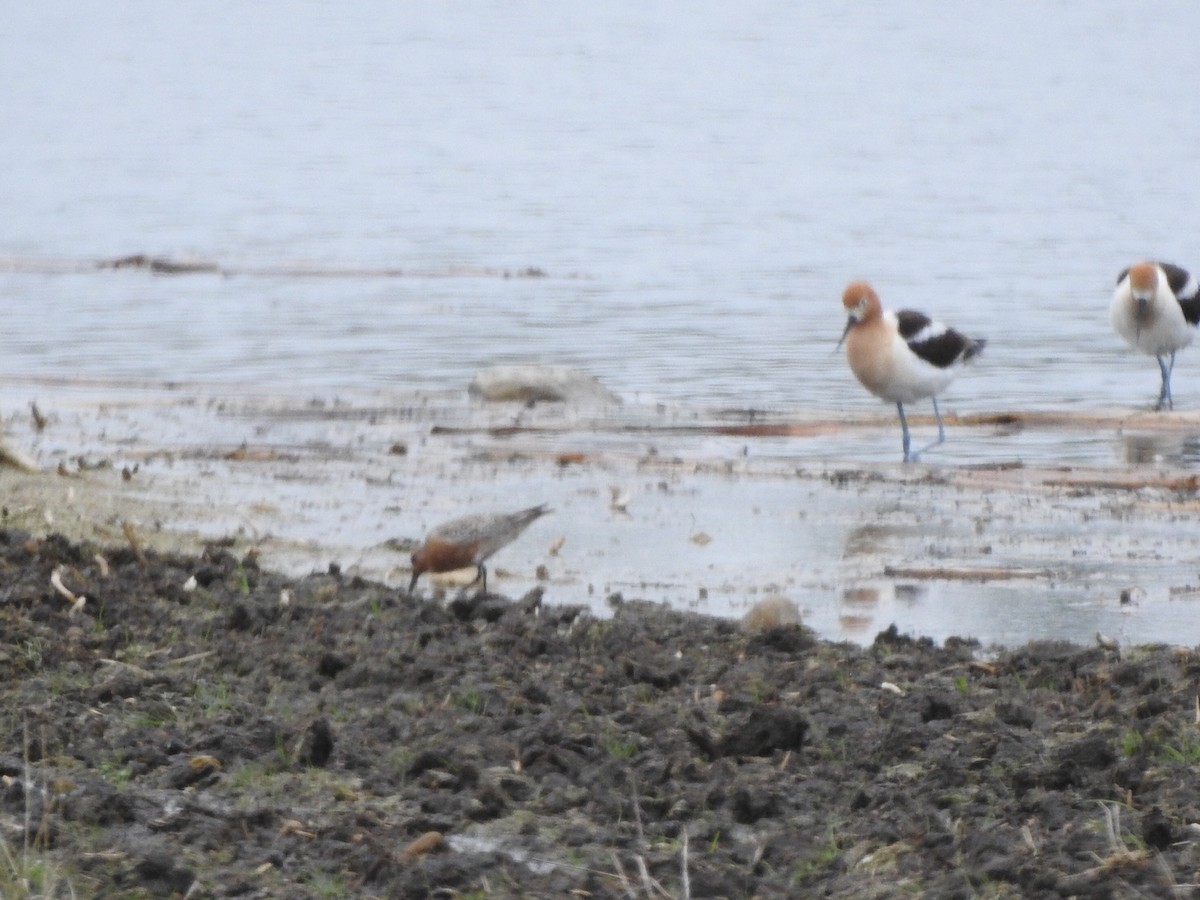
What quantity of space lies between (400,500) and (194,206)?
19.6 metres

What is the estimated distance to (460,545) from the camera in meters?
7.31

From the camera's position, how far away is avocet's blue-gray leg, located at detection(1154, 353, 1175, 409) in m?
13.6

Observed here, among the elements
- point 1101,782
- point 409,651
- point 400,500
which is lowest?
point 400,500

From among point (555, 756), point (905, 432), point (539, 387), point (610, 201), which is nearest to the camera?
point (555, 756)

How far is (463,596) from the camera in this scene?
7254mm

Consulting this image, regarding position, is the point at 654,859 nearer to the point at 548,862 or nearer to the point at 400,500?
the point at 548,862

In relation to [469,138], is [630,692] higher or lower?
higher

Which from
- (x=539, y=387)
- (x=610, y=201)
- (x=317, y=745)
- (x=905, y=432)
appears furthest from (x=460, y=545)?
(x=610, y=201)

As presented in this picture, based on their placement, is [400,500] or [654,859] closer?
[654,859]

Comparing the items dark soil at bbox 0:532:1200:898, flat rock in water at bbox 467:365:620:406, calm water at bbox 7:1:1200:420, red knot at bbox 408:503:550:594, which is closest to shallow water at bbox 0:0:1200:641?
calm water at bbox 7:1:1200:420

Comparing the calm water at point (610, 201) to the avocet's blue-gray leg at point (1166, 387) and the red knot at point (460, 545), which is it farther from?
the red knot at point (460, 545)

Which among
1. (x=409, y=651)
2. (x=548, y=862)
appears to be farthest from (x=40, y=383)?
(x=548, y=862)

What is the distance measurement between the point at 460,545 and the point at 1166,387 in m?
8.20

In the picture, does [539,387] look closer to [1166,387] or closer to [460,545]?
[1166,387]
